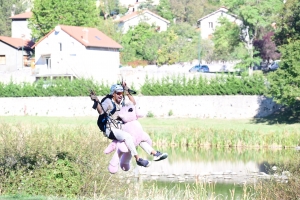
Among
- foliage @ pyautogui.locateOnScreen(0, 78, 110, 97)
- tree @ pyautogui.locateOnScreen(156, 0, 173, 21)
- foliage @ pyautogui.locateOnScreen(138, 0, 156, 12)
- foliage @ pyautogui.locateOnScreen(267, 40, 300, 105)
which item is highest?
foliage @ pyautogui.locateOnScreen(138, 0, 156, 12)

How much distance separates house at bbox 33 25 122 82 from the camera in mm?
69375

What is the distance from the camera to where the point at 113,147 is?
1292cm

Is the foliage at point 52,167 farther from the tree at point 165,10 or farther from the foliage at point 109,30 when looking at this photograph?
the tree at point 165,10

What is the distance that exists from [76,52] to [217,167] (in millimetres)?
39208

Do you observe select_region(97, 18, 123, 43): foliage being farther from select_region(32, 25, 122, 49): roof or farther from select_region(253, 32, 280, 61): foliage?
select_region(253, 32, 280, 61): foliage

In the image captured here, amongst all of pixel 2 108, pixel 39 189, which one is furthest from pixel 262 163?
pixel 2 108

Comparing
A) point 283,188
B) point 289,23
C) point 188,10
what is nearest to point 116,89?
point 283,188

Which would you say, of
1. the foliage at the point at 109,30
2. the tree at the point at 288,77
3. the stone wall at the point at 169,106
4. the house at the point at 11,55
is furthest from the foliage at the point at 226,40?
the house at the point at 11,55

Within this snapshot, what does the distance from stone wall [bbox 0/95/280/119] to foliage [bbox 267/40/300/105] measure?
12.2 ft

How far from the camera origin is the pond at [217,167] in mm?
28281

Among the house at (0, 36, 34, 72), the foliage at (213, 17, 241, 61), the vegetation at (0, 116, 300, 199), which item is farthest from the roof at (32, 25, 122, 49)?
the vegetation at (0, 116, 300, 199)

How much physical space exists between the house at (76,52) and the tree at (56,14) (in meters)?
4.75

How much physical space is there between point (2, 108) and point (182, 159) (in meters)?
29.1

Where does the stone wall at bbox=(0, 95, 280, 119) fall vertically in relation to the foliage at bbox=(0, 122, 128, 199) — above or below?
below
